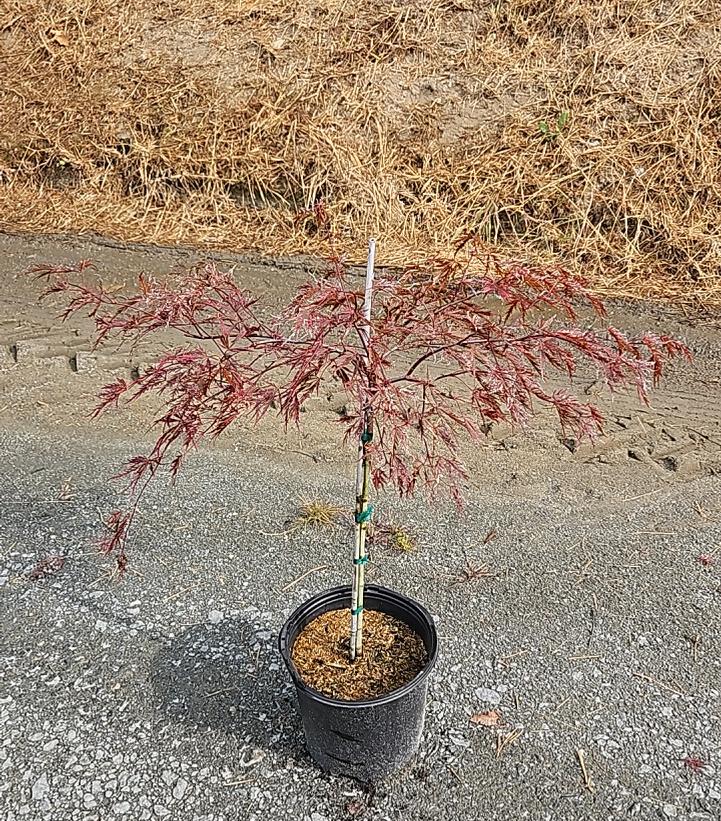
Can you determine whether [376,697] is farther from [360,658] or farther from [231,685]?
[231,685]

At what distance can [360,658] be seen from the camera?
1968mm

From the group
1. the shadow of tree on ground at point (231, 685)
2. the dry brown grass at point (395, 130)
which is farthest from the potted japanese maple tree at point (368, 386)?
the dry brown grass at point (395, 130)

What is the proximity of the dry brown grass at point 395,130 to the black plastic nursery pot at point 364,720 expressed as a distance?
3175 mm

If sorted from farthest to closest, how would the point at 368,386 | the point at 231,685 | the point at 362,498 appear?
the point at 231,685, the point at 362,498, the point at 368,386

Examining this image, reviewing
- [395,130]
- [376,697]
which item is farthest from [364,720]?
[395,130]

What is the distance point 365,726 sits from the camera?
5.96 ft

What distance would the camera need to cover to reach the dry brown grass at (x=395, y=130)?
198 inches

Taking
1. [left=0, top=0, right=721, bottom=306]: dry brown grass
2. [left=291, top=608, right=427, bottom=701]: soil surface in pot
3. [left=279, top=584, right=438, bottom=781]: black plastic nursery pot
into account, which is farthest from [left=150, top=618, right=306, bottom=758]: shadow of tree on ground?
[left=0, top=0, right=721, bottom=306]: dry brown grass

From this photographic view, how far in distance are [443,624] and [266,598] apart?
567 mm

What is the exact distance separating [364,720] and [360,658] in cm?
19

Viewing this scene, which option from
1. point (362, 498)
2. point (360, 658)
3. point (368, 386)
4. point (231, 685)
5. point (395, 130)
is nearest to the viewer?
point (368, 386)

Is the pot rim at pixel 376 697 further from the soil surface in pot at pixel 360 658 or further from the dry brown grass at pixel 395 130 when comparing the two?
the dry brown grass at pixel 395 130

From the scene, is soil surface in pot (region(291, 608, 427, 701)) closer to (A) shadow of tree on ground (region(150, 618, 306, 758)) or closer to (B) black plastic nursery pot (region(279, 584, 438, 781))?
(B) black plastic nursery pot (region(279, 584, 438, 781))

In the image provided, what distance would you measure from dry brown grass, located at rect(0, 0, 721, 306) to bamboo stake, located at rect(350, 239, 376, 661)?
318 cm
